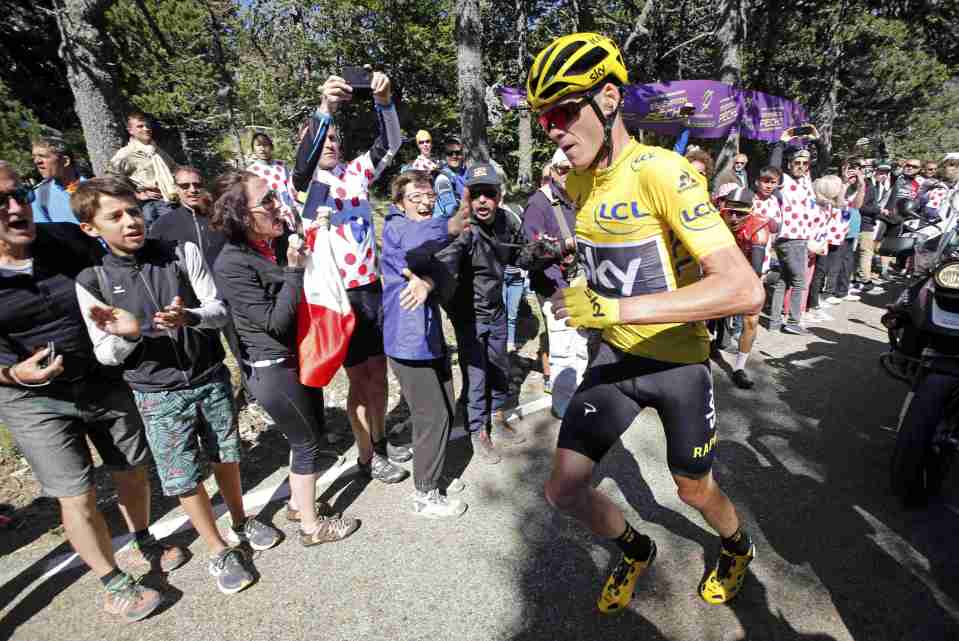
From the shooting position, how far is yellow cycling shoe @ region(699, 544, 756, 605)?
2.37 m

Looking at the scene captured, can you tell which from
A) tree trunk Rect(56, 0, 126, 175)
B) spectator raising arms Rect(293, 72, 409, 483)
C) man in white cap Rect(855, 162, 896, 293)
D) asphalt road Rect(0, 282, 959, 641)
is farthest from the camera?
man in white cap Rect(855, 162, 896, 293)

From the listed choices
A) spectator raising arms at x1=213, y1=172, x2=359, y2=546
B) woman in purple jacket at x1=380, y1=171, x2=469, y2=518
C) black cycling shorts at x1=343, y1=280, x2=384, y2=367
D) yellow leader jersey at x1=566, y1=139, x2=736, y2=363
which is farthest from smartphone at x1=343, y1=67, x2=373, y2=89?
yellow leader jersey at x1=566, y1=139, x2=736, y2=363

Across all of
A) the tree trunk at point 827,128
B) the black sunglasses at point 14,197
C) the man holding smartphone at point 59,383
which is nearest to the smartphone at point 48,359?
the man holding smartphone at point 59,383

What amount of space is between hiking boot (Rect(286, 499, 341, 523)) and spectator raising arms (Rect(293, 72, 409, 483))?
476 mm

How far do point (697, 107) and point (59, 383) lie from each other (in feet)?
59.1

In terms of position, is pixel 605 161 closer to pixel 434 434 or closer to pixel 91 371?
pixel 434 434

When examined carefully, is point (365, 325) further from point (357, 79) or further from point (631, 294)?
point (631, 294)

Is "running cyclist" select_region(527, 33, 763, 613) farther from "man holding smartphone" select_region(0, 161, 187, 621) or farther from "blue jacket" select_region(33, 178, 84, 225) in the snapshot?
"blue jacket" select_region(33, 178, 84, 225)

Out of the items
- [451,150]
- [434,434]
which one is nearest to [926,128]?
[451,150]

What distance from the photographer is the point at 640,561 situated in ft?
7.87

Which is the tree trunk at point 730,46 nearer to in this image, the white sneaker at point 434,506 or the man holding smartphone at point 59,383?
the white sneaker at point 434,506

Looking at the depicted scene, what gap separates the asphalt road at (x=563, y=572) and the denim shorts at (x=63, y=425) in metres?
0.79

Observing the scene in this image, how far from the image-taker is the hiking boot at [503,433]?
409 centimetres

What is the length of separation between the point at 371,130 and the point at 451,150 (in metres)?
18.2
